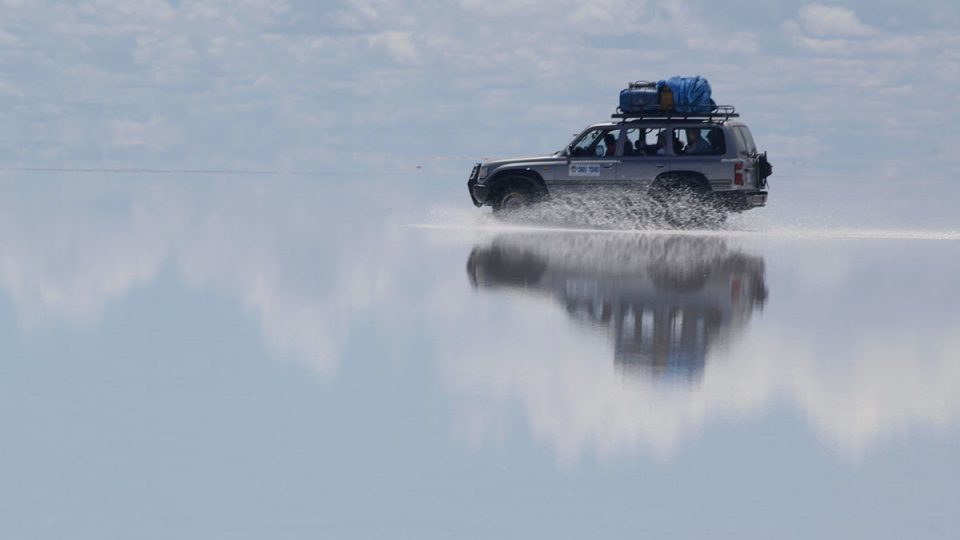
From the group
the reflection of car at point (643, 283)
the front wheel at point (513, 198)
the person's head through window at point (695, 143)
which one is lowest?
the reflection of car at point (643, 283)

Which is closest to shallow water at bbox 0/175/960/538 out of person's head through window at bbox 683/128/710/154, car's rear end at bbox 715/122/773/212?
car's rear end at bbox 715/122/773/212

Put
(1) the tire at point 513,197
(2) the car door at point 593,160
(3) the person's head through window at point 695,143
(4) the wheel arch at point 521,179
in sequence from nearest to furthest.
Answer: (3) the person's head through window at point 695,143 → (2) the car door at point 593,160 → (4) the wheel arch at point 521,179 → (1) the tire at point 513,197

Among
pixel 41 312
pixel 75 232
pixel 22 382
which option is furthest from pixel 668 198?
pixel 22 382

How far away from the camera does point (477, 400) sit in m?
9.35

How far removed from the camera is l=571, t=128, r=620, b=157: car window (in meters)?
26.2

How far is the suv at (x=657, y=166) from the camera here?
25.5 meters

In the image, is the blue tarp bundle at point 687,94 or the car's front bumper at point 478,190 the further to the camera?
the car's front bumper at point 478,190

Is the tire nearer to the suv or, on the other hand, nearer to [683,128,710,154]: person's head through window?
the suv

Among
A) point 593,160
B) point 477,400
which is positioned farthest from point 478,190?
point 477,400

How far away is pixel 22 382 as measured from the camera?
9984mm

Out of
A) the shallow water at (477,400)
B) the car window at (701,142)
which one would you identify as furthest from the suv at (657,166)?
the shallow water at (477,400)

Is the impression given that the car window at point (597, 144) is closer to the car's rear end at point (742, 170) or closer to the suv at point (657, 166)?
the suv at point (657, 166)

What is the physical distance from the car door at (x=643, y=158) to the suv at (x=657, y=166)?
14 millimetres

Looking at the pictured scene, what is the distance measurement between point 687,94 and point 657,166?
47.7 inches
